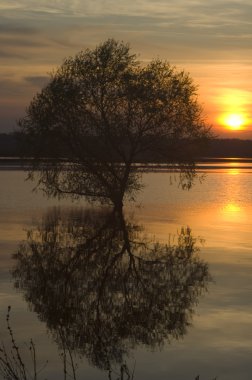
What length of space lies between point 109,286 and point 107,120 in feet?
87.5

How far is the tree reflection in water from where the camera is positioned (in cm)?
1532

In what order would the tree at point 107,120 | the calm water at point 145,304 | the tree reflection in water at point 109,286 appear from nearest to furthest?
the calm water at point 145,304 < the tree reflection in water at point 109,286 < the tree at point 107,120

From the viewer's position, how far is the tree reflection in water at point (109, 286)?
1532 centimetres

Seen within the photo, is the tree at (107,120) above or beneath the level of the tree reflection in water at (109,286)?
above

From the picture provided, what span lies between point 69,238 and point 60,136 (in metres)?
16.2

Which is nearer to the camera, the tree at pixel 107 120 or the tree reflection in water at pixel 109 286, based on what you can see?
the tree reflection in water at pixel 109 286

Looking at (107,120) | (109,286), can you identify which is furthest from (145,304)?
(107,120)

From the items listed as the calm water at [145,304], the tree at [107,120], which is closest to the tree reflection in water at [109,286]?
the calm water at [145,304]

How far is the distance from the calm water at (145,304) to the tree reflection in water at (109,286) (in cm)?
3

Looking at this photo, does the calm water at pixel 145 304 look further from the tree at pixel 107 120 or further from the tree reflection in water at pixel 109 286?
the tree at pixel 107 120

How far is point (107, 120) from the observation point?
152 feet

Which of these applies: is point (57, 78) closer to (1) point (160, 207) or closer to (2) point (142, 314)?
(1) point (160, 207)

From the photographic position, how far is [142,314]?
17.3 m

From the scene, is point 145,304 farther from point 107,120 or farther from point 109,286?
point 107,120
